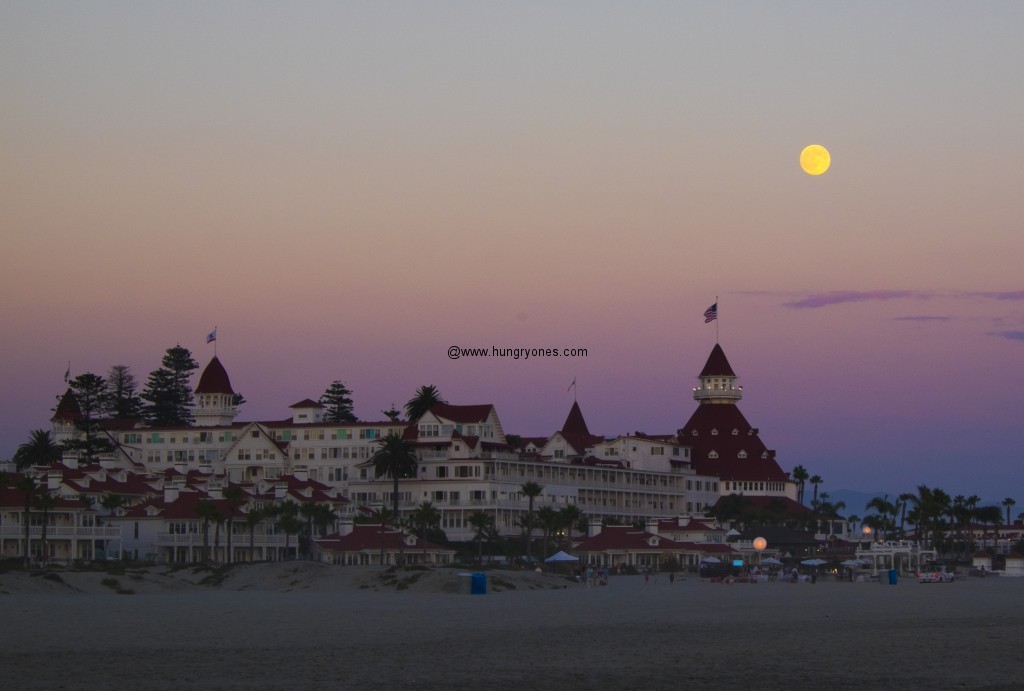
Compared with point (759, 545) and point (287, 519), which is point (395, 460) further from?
point (759, 545)

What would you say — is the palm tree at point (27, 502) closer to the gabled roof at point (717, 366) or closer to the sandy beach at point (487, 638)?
the sandy beach at point (487, 638)

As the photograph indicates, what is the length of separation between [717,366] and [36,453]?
66.1 metres

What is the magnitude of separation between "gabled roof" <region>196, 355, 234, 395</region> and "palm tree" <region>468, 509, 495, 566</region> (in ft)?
138

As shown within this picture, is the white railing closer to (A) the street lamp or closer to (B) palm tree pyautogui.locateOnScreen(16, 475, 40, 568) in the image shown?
(B) palm tree pyautogui.locateOnScreen(16, 475, 40, 568)

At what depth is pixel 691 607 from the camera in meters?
57.9

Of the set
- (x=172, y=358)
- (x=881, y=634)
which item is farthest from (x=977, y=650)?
(x=172, y=358)

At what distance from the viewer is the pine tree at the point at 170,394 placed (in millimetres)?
180750

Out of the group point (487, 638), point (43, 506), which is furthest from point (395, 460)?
point (487, 638)

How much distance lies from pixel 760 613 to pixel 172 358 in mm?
138961

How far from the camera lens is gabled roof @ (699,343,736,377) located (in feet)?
524

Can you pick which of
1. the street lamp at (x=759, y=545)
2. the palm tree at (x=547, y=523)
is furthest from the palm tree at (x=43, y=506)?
the street lamp at (x=759, y=545)

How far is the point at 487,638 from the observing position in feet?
134

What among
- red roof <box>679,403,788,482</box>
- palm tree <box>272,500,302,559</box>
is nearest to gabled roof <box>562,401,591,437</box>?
red roof <box>679,403,788,482</box>

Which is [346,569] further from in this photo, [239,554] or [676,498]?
[676,498]
